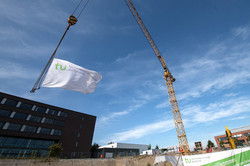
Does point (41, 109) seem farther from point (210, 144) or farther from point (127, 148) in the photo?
point (210, 144)

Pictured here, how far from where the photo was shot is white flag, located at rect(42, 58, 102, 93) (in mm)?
8102

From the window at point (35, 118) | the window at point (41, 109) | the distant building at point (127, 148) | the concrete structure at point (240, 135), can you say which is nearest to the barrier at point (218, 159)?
the window at point (35, 118)

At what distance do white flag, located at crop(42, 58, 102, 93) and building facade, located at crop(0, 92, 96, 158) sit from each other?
33.6 m

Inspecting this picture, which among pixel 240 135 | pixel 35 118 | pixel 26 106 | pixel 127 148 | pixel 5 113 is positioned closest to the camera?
pixel 5 113

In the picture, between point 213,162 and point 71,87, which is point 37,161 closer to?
point 71,87

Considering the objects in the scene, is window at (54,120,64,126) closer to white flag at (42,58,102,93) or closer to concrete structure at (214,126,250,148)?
white flag at (42,58,102,93)

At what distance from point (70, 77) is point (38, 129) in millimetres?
41554

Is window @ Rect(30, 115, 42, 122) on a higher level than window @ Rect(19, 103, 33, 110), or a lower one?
lower

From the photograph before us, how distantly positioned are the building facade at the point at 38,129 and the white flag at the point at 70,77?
33614mm

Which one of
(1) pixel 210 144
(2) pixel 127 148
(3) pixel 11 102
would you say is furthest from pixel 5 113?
(1) pixel 210 144

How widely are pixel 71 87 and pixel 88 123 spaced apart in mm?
48566

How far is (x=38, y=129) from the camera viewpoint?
40031 mm

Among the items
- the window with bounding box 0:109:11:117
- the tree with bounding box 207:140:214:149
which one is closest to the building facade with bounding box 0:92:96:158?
the window with bounding box 0:109:11:117

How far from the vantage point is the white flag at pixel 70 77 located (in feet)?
26.6
